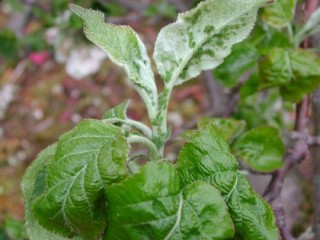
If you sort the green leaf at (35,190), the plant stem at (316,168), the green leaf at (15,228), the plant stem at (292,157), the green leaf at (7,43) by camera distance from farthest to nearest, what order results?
1. the green leaf at (7,43)
2. the green leaf at (15,228)
3. the plant stem at (316,168)
4. the plant stem at (292,157)
5. the green leaf at (35,190)

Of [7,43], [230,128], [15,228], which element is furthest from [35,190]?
[7,43]

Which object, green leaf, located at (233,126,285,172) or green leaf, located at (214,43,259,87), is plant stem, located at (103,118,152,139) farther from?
green leaf, located at (214,43,259,87)

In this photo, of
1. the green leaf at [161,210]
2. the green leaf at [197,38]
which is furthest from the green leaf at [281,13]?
the green leaf at [161,210]

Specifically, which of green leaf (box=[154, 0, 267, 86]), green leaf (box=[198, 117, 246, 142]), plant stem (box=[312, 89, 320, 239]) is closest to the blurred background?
plant stem (box=[312, 89, 320, 239])

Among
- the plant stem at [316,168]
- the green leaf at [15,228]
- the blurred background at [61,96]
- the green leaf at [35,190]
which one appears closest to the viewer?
the green leaf at [35,190]

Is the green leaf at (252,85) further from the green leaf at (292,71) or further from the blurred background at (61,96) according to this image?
the blurred background at (61,96)

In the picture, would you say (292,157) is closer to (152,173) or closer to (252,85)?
(252,85)

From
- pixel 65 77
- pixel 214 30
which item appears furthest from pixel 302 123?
pixel 65 77
